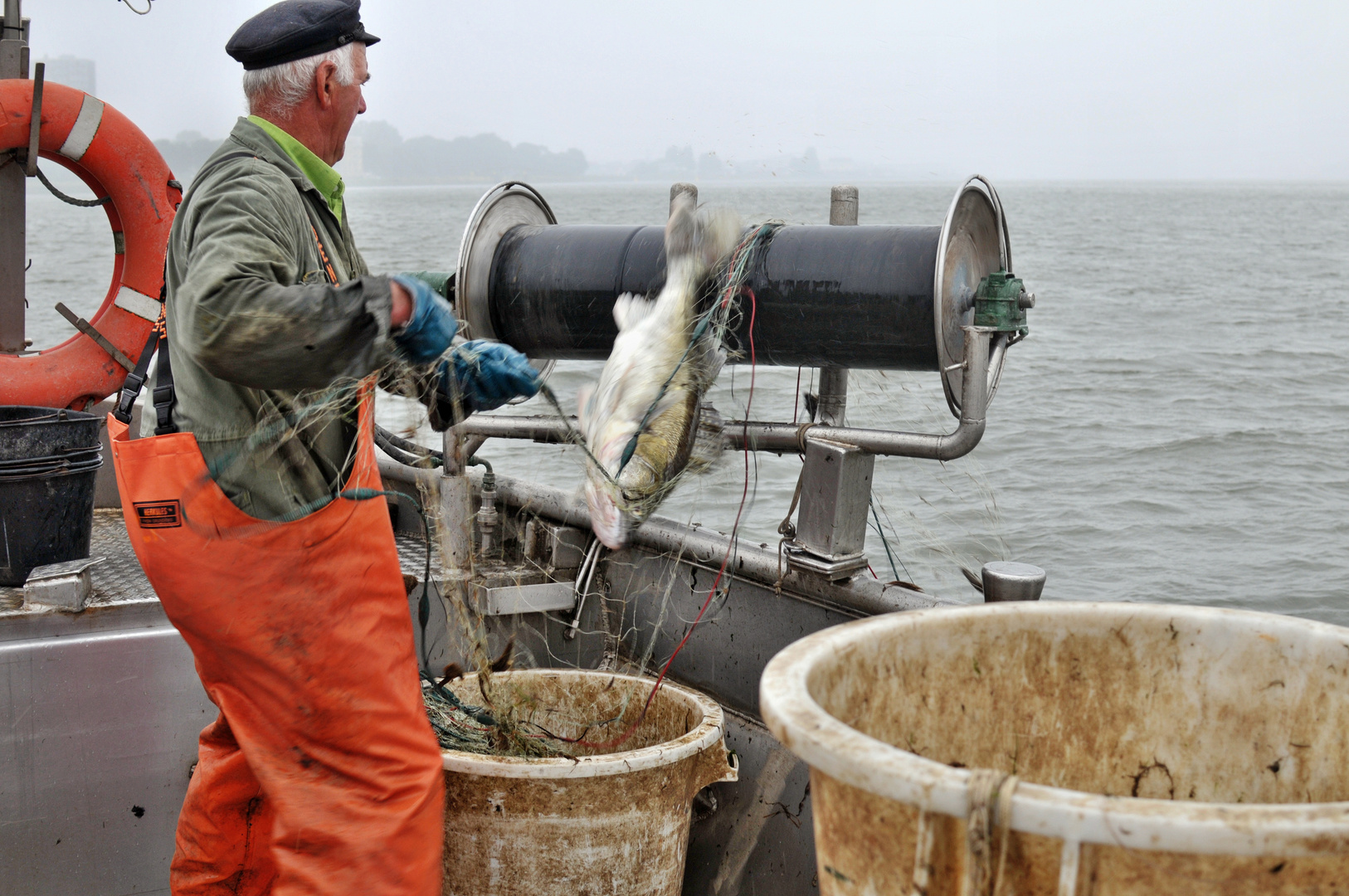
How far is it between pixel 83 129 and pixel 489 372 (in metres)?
→ 3.73

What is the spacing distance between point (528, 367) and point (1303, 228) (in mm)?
55947

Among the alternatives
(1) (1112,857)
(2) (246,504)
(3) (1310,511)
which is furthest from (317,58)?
(3) (1310,511)

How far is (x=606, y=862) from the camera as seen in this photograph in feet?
9.07

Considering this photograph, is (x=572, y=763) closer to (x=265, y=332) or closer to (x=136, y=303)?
(x=265, y=332)

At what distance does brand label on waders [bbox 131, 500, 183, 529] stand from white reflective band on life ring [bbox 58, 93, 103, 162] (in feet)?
12.2

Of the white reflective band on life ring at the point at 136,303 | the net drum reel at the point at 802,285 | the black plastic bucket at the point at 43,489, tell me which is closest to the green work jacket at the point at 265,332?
the net drum reel at the point at 802,285

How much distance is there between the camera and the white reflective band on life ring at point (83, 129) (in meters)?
5.25

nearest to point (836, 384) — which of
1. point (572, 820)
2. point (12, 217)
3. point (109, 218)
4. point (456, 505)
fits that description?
point (456, 505)

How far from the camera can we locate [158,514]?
7.48ft

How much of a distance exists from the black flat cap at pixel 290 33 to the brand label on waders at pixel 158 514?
0.97 m

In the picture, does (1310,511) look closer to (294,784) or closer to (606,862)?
(606,862)

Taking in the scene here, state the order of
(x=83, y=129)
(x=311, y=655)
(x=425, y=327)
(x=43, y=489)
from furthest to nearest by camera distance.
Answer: (x=83, y=129) < (x=43, y=489) < (x=311, y=655) < (x=425, y=327)

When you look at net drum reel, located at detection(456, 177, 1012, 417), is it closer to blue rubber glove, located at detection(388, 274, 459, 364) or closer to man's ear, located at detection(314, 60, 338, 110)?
man's ear, located at detection(314, 60, 338, 110)

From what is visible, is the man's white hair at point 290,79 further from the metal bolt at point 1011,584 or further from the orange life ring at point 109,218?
the orange life ring at point 109,218
